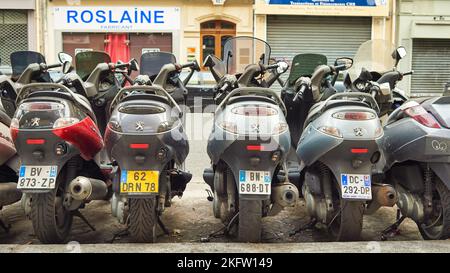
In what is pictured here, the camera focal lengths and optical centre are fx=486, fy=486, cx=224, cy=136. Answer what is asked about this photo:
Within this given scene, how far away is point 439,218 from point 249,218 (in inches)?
63.1

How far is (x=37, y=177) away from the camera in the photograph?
363cm

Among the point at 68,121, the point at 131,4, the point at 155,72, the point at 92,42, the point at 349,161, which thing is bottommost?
the point at 349,161

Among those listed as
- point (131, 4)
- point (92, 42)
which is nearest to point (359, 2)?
point (131, 4)

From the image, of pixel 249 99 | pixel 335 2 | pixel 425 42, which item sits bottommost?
pixel 249 99

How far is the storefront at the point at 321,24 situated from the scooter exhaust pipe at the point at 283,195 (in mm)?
14167

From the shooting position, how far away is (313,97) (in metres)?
4.86

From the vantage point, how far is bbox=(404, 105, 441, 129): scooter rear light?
12.8 feet

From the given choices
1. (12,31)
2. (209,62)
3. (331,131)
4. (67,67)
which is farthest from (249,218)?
(12,31)

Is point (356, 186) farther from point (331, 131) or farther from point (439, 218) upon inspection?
point (439, 218)

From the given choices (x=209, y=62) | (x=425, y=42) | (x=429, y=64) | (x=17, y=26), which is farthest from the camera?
(x=429, y=64)

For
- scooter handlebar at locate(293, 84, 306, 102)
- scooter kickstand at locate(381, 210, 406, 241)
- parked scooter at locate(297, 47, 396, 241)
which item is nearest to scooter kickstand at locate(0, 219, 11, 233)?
parked scooter at locate(297, 47, 396, 241)

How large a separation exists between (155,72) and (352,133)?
96.3 inches
